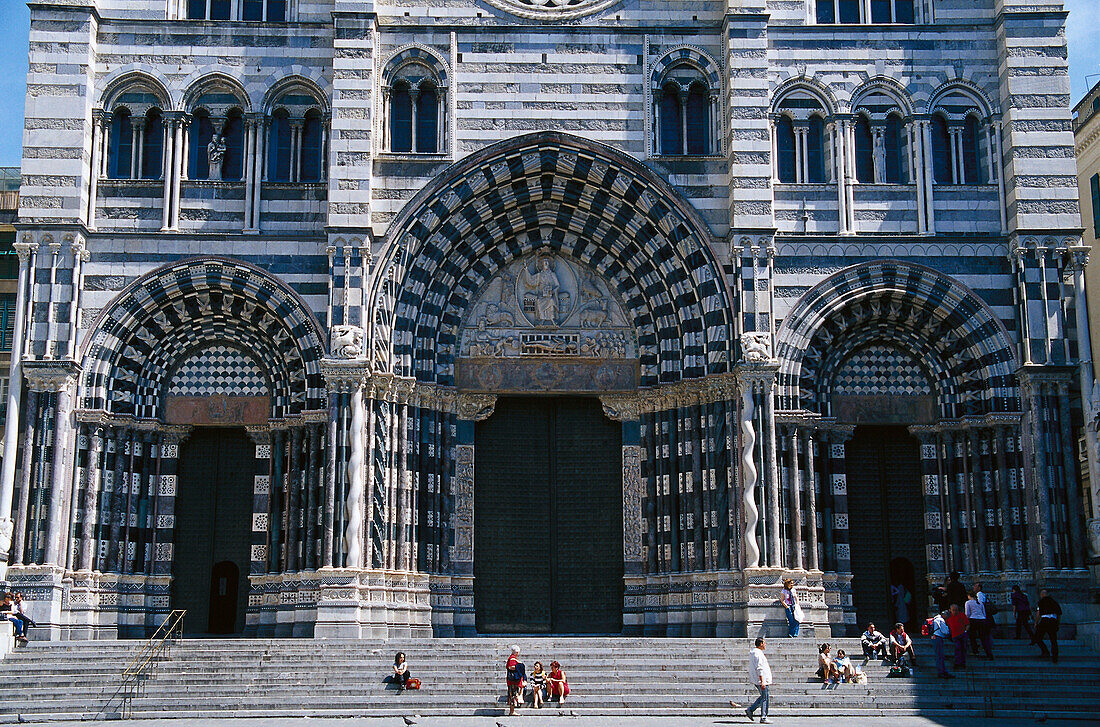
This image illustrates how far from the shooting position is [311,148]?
30.6 metres

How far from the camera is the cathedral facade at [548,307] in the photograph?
28.6 meters

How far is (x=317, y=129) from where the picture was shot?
3067cm

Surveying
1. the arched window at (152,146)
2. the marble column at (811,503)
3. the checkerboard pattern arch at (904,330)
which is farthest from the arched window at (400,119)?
the marble column at (811,503)

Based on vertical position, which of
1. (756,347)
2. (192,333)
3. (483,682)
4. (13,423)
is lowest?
(483,682)

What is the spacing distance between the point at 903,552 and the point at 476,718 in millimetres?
12819

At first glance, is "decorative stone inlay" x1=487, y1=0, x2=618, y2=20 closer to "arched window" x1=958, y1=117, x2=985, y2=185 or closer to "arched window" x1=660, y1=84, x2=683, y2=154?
"arched window" x1=660, y1=84, x2=683, y2=154

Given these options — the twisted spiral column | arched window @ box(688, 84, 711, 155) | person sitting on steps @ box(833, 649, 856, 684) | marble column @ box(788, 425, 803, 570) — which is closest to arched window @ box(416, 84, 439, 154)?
arched window @ box(688, 84, 711, 155)

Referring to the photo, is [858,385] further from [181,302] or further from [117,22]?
[117,22]

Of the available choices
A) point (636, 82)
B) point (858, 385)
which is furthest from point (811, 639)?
point (636, 82)

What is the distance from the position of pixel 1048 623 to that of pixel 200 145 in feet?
71.4

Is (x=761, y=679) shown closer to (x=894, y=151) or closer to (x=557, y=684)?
(x=557, y=684)

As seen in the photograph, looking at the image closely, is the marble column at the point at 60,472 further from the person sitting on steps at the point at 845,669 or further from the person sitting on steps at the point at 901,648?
the person sitting on steps at the point at 901,648

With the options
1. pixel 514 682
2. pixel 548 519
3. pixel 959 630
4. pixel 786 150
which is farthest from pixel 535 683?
pixel 786 150

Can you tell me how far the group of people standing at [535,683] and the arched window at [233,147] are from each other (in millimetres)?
14196
